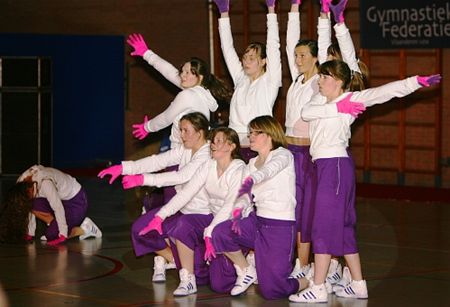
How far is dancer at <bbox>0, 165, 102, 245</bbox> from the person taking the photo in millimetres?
10391

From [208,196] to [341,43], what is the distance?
1.50m

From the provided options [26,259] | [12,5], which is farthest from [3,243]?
[12,5]

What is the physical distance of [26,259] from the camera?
9562mm

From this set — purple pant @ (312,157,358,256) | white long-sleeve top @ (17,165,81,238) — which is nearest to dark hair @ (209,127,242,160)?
purple pant @ (312,157,358,256)

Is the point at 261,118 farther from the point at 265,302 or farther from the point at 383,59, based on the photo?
the point at 383,59

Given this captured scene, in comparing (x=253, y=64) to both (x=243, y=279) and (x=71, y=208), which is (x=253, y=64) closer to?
(x=243, y=279)

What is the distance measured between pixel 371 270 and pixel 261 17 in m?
9.00

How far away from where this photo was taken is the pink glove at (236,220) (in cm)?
723

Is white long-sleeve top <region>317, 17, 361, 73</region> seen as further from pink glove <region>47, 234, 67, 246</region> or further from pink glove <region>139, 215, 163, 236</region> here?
pink glove <region>47, 234, 67, 246</region>

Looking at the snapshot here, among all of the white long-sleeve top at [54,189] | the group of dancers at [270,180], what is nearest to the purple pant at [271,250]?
the group of dancers at [270,180]

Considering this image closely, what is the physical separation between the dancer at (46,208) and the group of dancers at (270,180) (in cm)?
213

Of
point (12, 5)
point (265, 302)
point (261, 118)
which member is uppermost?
point (12, 5)

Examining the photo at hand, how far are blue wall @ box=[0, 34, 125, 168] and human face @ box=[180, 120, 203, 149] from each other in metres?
10.0

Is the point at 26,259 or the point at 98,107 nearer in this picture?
the point at 26,259
